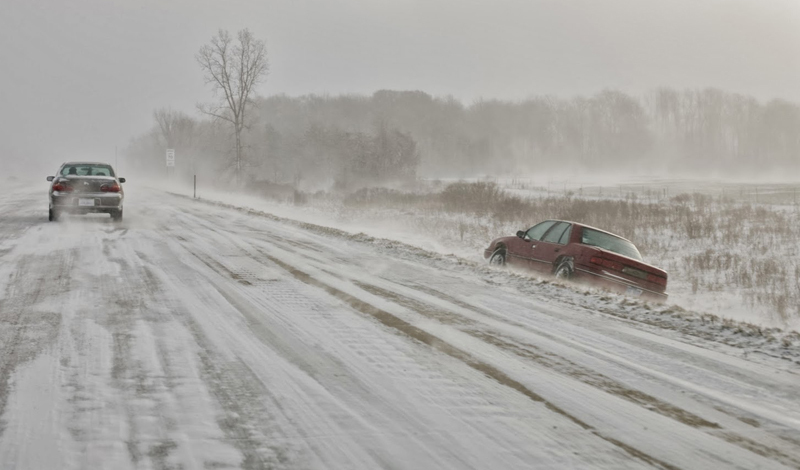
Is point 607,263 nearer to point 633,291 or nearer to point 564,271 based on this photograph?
point 633,291

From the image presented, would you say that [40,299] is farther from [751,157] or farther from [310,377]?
[751,157]

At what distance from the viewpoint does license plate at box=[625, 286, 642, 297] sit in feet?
32.6

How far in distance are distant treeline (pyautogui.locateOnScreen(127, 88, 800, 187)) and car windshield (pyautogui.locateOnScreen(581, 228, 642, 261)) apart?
73.3 meters

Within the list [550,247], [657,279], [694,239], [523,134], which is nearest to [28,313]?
[550,247]

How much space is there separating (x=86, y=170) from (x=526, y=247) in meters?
13.6

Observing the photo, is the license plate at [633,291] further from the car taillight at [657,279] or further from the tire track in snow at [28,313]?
the tire track in snow at [28,313]

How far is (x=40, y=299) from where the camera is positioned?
21.7 ft

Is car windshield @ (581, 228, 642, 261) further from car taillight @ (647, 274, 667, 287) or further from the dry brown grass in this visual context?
the dry brown grass

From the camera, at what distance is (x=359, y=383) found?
13.4ft

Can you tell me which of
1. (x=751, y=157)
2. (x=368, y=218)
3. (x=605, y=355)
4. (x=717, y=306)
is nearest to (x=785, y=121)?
(x=751, y=157)

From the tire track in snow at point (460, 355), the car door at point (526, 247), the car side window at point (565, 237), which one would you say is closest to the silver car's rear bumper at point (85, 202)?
the tire track in snow at point (460, 355)

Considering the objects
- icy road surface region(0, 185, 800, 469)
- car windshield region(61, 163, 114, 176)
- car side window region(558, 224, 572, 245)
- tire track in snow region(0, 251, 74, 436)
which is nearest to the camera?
icy road surface region(0, 185, 800, 469)

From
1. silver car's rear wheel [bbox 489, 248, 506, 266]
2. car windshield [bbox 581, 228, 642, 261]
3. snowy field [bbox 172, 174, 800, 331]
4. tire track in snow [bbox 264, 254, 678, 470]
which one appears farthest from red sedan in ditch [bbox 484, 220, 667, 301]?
tire track in snow [bbox 264, 254, 678, 470]

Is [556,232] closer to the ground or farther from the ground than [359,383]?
farther from the ground
